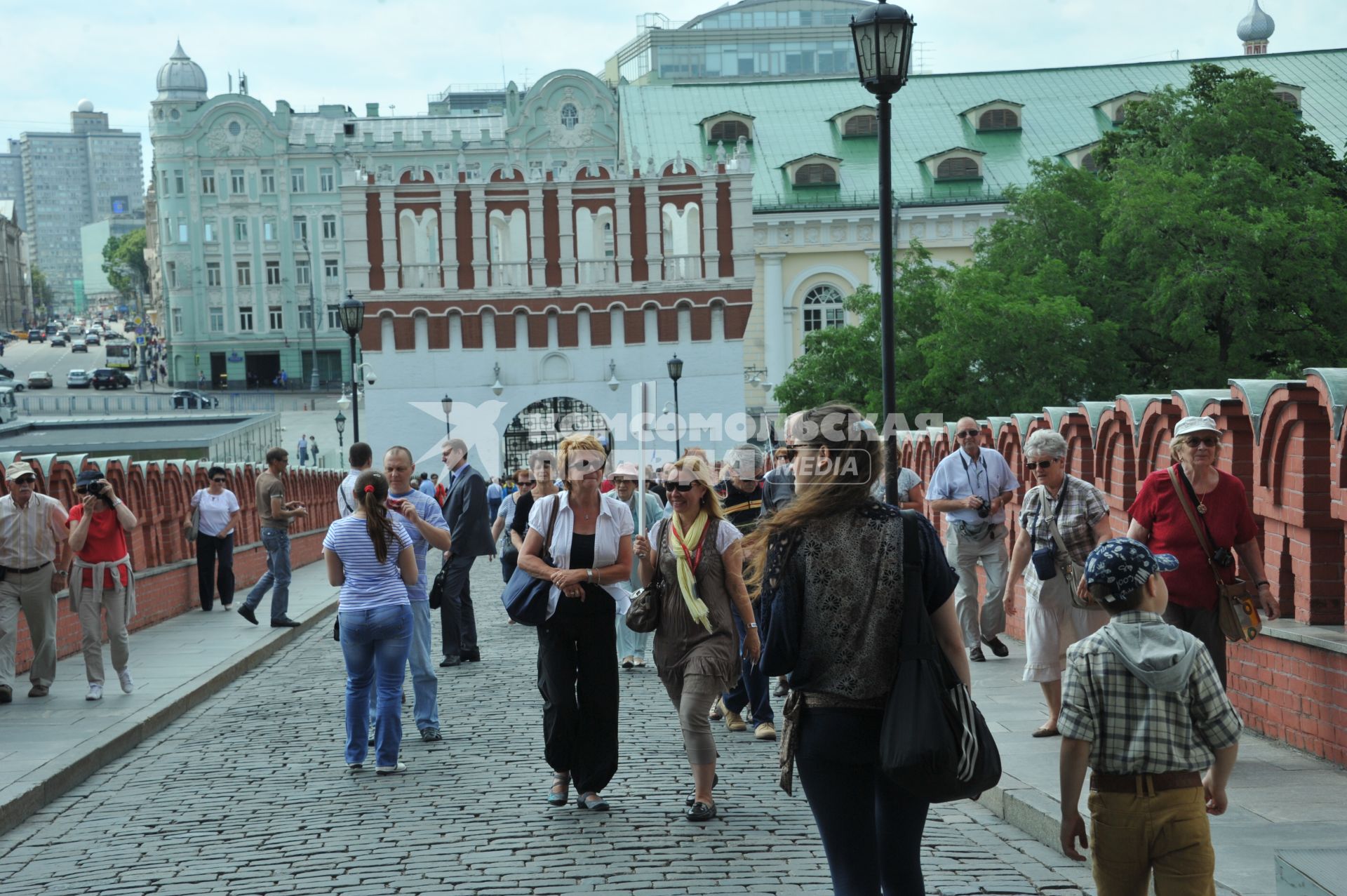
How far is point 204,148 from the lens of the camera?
9556 cm

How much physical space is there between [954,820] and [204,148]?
9524cm

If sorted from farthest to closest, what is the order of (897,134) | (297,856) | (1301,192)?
(897,134) → (1301,192) → (297,856)

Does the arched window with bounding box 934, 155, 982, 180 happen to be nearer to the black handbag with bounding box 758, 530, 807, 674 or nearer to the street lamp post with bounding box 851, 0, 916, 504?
the street lamp post with bounding box 851, 0, 916, 504

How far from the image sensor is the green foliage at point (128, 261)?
160125 mm

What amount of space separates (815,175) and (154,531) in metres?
49.4

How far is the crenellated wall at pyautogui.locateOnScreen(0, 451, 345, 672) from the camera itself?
14.6 meters

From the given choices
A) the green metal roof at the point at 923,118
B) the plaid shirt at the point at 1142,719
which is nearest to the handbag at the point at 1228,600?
the plaid shirt at the point at 1142,719

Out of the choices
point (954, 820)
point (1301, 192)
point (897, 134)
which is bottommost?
point (954, 820)

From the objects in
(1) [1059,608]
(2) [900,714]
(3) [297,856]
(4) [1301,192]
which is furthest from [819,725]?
(4) [1301,192]

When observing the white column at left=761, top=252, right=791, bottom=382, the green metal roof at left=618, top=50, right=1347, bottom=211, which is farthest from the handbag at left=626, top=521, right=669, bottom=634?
the green metal roof at left=618, top=50, right=1347, bottom=211

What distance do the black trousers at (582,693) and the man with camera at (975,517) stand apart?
198 inches

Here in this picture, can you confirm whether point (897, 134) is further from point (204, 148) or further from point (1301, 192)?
point (204, 148)

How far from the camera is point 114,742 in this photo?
10.1 meters

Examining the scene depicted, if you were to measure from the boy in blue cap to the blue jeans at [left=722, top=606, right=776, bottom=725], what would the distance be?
512cm
